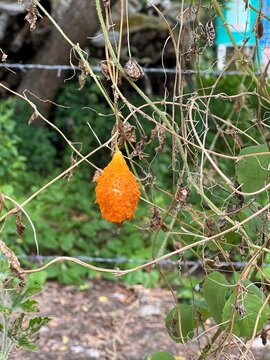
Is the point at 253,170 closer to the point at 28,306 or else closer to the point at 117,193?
the point at 117,193

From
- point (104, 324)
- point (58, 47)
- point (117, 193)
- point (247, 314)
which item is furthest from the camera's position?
point (58, 47)

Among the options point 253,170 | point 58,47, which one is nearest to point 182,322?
point 253,170

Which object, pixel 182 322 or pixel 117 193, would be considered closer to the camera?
pixel 117 193

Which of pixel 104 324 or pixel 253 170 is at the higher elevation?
pixel 253 170

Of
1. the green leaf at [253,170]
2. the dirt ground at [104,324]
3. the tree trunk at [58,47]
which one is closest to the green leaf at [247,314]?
the green leaf at [253,170]

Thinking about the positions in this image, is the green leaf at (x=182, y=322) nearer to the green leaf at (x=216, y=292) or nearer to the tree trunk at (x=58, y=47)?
the green leaf at (x=216, y=292)

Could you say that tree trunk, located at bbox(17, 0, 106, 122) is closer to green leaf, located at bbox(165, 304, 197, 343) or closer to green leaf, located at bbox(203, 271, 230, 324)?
green leaf, located at bbox(165, 304, 197, 343)

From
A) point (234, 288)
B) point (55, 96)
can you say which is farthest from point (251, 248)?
point (55, 96)
